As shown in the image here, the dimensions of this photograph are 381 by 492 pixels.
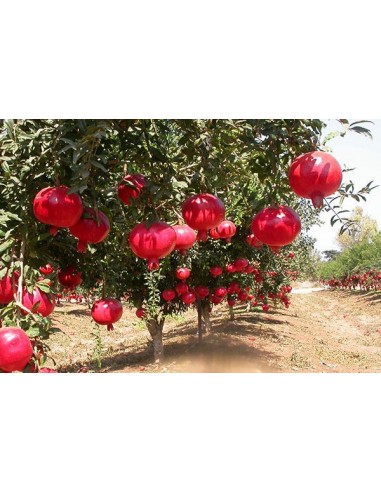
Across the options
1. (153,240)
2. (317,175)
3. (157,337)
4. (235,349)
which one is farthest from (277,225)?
(235,349)

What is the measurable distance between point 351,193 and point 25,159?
1.13 meters

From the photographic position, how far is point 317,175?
3.53 ft

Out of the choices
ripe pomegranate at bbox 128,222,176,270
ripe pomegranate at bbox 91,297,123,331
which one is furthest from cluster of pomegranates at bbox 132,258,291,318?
ripe pomegranate at bbox 128,222,176,270

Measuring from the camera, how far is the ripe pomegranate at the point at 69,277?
7.20 feet

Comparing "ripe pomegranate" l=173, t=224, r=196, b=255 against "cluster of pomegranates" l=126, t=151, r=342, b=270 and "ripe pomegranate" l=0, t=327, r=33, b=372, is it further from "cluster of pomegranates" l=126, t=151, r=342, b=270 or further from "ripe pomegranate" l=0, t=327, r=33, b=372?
"ripe pomegranate" l=0, t=327, r=33, b=372

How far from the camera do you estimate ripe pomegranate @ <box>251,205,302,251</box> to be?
1.22m

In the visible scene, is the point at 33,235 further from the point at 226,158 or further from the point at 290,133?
the point at 290,133

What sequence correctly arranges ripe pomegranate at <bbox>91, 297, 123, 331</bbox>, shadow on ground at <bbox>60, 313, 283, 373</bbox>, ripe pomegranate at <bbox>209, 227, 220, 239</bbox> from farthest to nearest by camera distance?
shadow on ground at <bbox>60, 313, 283, 373</bbox>
ripe pomegranate at <bbox>209, 227, 220, 239</bbox>
ripe pomegranate at <bbox>91, 297, 123, 331</bbox>

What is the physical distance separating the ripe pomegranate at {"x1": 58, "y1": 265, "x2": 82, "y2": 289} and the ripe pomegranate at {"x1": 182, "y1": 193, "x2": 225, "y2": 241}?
1027 millimetres

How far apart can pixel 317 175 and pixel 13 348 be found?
2.71 feet

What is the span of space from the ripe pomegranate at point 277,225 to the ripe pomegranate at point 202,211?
0.52 ft

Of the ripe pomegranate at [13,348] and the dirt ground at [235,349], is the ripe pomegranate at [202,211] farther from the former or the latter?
the dirt ground at [235,349]

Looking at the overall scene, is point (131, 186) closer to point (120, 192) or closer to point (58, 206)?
point (120, 192)

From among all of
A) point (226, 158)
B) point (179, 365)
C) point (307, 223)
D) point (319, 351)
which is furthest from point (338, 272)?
point (226, 158)
